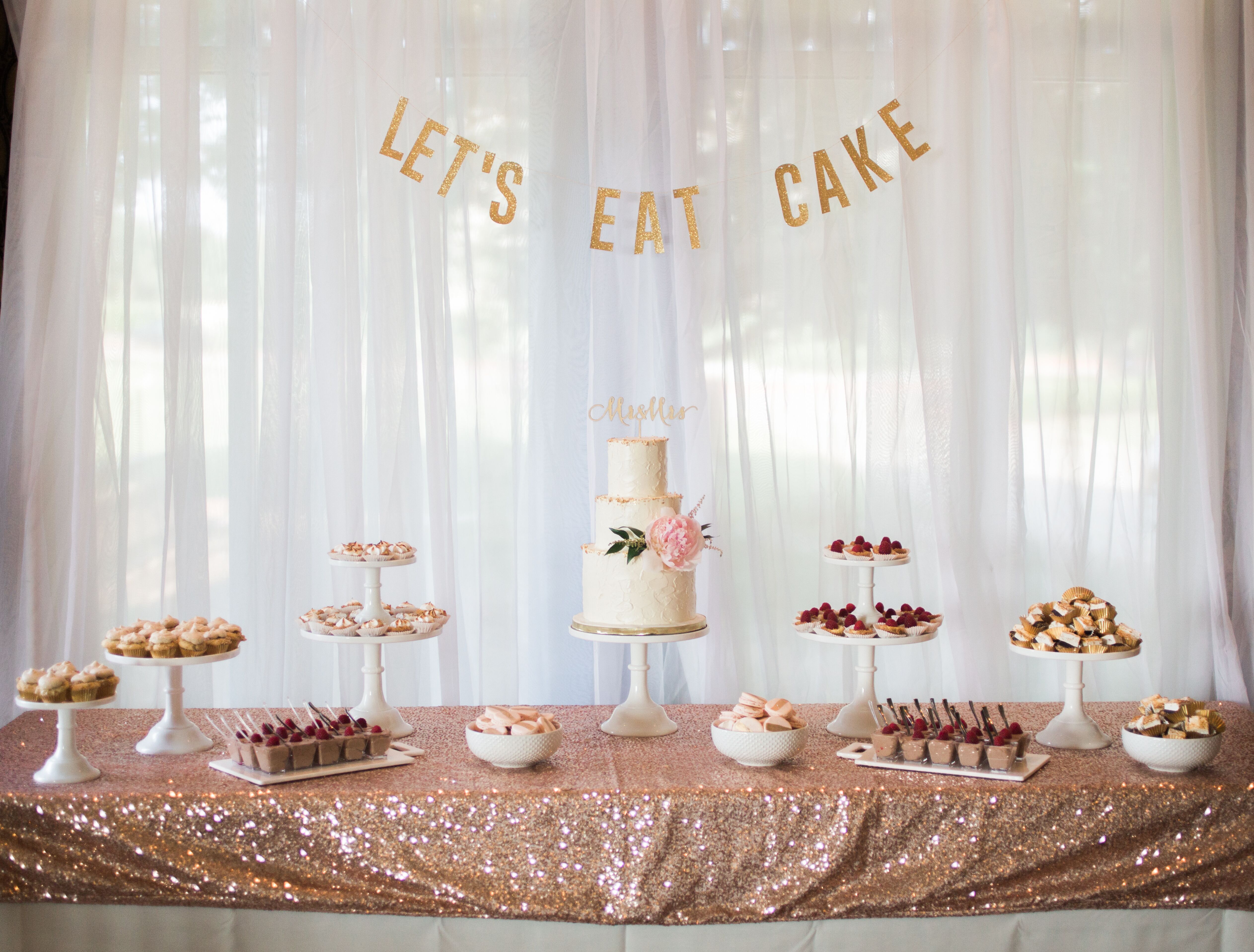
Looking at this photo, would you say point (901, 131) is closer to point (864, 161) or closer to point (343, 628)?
point (864, 161)

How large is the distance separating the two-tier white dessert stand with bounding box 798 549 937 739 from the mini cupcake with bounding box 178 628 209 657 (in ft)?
3.76

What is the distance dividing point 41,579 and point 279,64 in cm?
156

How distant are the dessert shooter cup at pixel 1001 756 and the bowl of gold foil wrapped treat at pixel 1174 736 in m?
0.23

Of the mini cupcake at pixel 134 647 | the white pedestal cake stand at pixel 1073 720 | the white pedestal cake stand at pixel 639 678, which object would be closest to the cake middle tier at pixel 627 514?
the white pedestal cake stand at pixel 639 678

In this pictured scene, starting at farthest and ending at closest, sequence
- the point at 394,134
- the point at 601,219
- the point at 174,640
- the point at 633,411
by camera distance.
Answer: the point at 601,219, the point at 394,134, the point at 633,411, the point at 174,640

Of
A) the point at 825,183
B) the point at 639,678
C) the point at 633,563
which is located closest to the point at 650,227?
the point at 825,183

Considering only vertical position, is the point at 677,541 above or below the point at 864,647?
above

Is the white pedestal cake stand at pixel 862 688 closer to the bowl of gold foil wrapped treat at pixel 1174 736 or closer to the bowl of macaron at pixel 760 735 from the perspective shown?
the bowl of macaron at pixel 760 735

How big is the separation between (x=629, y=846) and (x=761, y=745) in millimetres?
293

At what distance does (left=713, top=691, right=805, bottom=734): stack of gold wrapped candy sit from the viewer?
196cm

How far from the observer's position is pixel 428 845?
1835mm

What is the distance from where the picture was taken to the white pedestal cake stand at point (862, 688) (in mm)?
2145

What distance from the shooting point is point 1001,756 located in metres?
1.89

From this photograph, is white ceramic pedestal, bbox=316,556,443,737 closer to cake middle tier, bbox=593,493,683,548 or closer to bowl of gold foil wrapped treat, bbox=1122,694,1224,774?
cake middle tier, bbox=593,493,683,548
